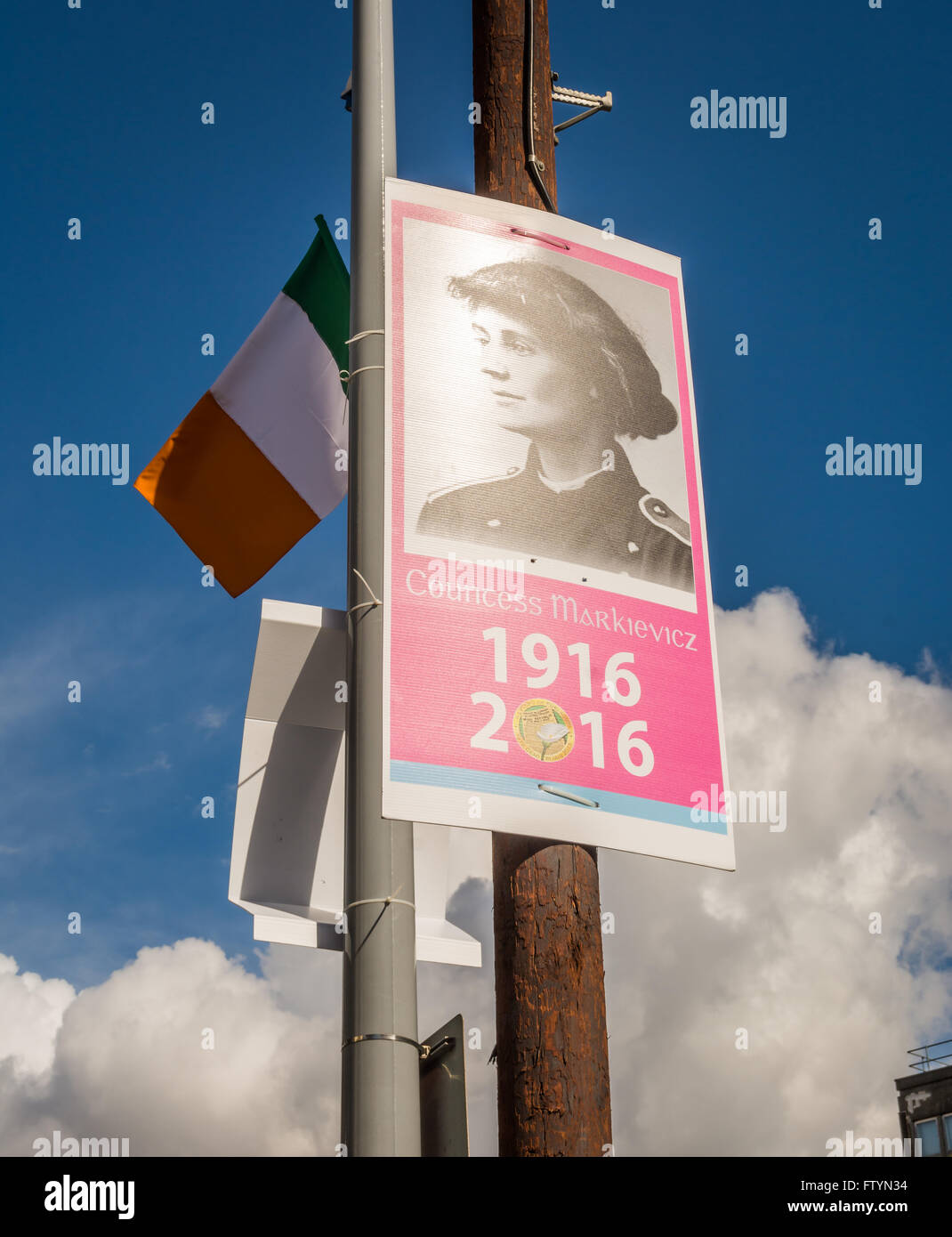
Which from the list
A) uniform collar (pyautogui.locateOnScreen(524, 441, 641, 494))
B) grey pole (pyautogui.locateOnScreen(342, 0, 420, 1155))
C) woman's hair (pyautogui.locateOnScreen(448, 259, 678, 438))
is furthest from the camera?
woman's hair (pyautogui.locateOnScreen(448, 259, 678, 438))

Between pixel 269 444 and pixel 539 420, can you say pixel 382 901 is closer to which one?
pixel 539 420

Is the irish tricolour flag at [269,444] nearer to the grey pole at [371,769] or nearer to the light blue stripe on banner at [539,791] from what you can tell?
the grey pole at [371,769]

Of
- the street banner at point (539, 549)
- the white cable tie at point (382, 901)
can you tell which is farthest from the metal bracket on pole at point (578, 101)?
the white cable tie at point (382, 901)

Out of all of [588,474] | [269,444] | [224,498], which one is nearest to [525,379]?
[588,474]

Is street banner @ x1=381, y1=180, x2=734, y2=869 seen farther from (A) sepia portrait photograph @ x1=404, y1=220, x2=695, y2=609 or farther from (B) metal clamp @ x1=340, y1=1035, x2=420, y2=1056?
(B) metal clamp @ x1=340, y1=1035, x2=420, y2=1056

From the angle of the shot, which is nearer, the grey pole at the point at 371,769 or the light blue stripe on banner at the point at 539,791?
the grey pole at the point at 371,769

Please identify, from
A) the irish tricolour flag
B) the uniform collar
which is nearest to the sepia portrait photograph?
the uniform collar
